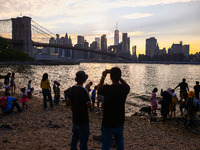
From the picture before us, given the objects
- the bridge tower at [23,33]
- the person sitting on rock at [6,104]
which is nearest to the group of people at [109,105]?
the person sitting on rock at [6,104]

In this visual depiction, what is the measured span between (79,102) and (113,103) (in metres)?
0.77

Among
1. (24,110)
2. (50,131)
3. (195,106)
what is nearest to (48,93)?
(24,110)

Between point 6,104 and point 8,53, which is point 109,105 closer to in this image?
point 6,104

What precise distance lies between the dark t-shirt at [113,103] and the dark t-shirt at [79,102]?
Answer: 0.53 metres

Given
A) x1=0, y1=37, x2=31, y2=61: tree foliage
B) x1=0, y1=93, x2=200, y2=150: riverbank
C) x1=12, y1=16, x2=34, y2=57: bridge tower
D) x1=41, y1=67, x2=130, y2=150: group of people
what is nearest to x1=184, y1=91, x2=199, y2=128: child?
x1=0, y1=93, x2=200, y2=150: riverbank

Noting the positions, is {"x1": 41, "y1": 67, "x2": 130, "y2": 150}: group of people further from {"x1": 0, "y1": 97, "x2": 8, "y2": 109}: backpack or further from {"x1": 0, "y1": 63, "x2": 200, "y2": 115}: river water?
{"x1": 0, "y1": 63, "x2": 200, "y2": 115}: river water

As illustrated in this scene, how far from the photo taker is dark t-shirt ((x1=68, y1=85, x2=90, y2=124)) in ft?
10.9

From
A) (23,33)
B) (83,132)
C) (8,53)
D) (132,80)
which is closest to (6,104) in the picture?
(83,132)

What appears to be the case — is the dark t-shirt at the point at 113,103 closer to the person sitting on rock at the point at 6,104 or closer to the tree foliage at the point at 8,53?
the person sitting on rock at the point at 6,104

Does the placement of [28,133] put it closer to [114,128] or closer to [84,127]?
[84,127]

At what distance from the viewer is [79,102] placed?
11.0 feet

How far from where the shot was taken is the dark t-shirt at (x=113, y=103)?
2.91m

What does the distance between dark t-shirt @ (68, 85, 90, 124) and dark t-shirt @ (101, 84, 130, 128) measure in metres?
0.53

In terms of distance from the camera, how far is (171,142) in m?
5.51
